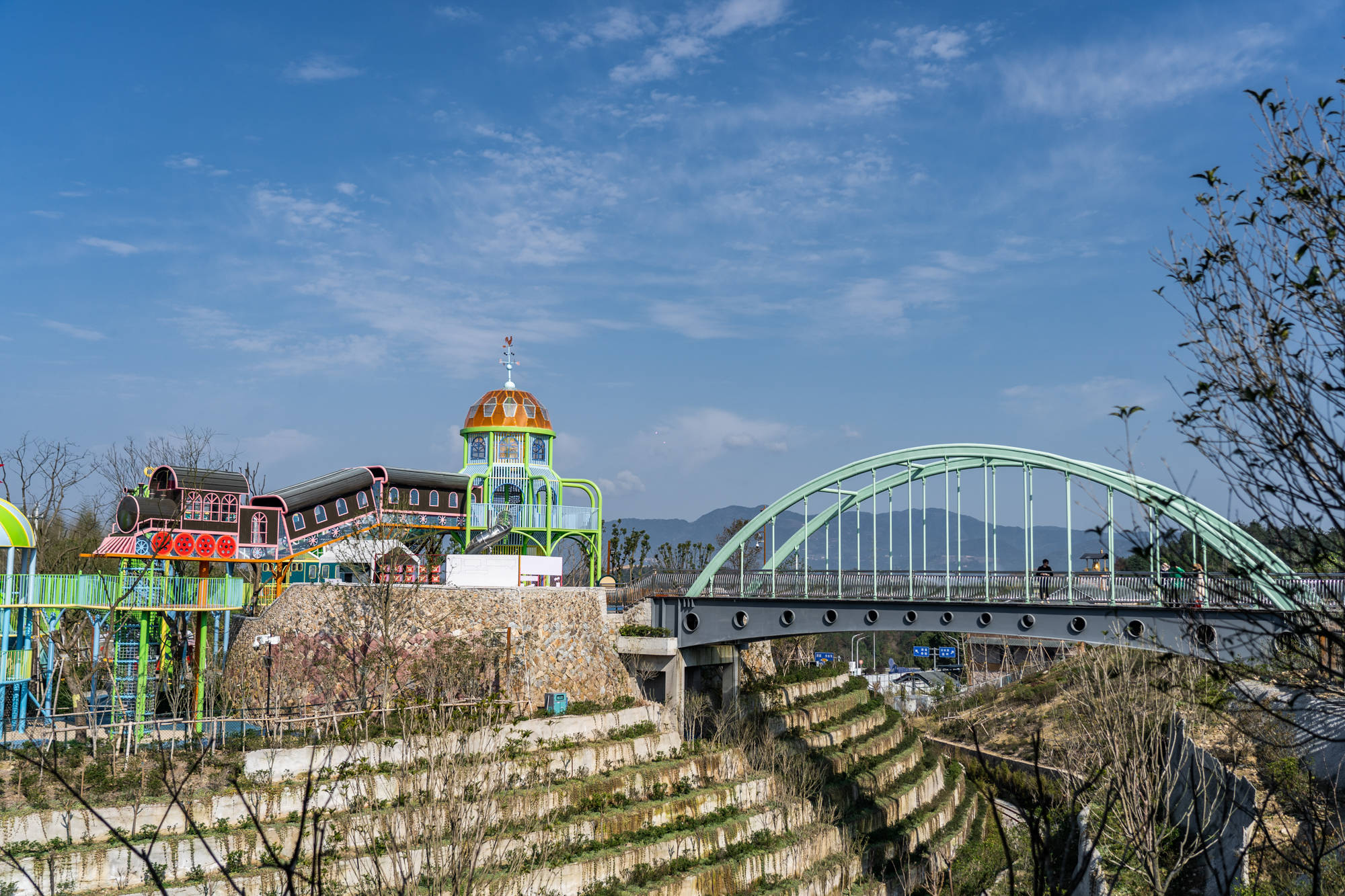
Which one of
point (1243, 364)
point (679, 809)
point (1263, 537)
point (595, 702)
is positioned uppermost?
point (1243, 364)

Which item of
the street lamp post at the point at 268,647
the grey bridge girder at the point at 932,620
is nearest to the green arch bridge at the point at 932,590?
the grey bridge girder at the point at 932,620

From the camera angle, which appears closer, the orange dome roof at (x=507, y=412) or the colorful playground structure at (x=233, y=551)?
the colorful playground structure at (x=233, y=551)

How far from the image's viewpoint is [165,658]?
33.2m

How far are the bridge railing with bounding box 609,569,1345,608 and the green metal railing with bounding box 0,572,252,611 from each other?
43.9ft

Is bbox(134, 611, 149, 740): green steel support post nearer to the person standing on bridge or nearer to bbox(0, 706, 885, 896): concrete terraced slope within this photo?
bbox(0, 706, 885, 896): concrete terraced slope

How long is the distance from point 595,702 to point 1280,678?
2702 centimetres

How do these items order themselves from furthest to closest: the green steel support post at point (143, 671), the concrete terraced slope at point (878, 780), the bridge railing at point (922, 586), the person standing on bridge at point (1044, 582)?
the concrete terraced slope at point (878, 780) < the green steel support post at point (143, 671) < the person standing on bridge at point (1044, 582) < the bridge railing at point (922, 586)

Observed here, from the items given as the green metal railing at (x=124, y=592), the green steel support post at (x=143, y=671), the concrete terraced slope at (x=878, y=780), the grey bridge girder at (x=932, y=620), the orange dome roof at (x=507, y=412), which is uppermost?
the orange dome roof at (x=507, y=412)

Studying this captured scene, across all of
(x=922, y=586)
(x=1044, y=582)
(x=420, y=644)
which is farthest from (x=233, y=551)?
(x=1044, y=582)

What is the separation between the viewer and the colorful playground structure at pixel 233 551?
29250mm

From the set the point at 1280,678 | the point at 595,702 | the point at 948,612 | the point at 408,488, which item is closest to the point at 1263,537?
the point at 1280,678

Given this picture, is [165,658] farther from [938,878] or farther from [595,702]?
[938,878]

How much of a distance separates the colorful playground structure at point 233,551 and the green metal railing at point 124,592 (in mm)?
44

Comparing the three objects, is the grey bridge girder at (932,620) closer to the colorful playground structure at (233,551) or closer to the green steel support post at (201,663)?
the colorful playground structure at (233,551)
